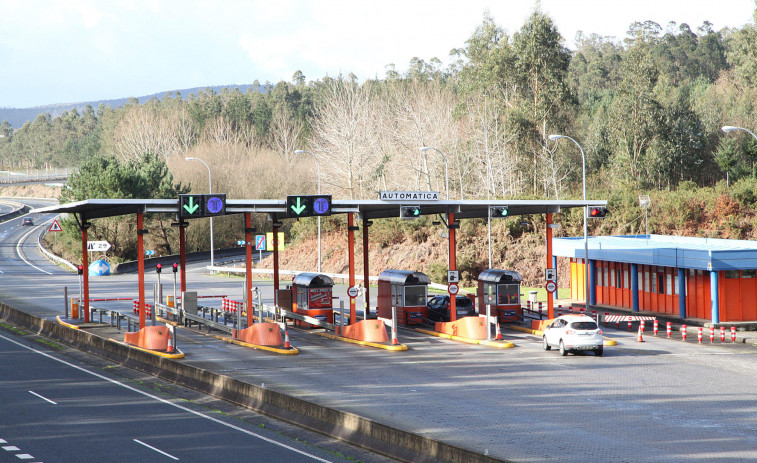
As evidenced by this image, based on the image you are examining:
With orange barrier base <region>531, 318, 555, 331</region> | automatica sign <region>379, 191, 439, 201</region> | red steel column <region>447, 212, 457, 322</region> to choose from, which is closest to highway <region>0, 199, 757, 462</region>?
orange barrier base <region>531, 318, 555, 331</region>

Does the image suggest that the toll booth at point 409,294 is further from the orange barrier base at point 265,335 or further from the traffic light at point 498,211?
the orange barrier base at point 265,335

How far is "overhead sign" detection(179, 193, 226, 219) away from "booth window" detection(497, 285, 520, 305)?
41.0 feet

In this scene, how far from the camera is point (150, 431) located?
16625mm

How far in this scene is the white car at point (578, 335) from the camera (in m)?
26.1

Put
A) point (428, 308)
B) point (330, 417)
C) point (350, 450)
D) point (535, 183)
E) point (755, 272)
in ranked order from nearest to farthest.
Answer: point (350, 450)
point (330, 417)
point (755, 272)
point (428, 308)
point (535, 183)

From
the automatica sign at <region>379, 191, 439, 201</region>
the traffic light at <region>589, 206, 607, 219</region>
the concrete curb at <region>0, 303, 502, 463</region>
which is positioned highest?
the automatica sign at <region>379, 191, 439, 201</region>

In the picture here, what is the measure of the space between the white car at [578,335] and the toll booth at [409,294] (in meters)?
7.96

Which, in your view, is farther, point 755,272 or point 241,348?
point 755,272

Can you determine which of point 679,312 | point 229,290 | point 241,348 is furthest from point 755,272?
point 229,290

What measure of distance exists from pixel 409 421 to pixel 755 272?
22324mm

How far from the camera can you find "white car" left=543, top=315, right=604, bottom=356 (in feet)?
85.7

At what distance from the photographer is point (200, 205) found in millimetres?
27000

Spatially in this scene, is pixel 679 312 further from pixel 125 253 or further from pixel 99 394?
pixel 125 253

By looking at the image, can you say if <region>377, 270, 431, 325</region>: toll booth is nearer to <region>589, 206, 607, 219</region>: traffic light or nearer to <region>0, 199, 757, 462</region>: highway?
<region>0, 199, 757, 462</region>: highway
